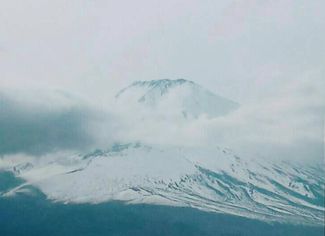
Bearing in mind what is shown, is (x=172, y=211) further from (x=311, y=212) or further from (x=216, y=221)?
(x=311, y=212)

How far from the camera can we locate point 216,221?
174 m

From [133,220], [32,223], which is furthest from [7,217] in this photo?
[133,220]

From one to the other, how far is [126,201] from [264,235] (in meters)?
50.3

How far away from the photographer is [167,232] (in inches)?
6526

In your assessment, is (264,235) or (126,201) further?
(126,201)

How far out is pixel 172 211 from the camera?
182625 mm

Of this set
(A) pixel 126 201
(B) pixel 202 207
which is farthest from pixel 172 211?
(A) pixel 126 201

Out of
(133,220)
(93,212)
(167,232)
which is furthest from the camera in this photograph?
(93,212)

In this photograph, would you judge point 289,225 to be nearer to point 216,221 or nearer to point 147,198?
point 216,221

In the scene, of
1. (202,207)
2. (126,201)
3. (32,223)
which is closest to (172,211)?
(202,207)

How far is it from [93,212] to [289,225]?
5754cm

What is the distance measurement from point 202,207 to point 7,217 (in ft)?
188

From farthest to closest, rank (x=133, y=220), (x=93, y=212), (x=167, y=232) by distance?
1. (x=93, y=212)
2. (x=133, y=220)
3. (x=167, y=232)

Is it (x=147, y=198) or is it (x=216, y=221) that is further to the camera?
(x=147, y=198)
